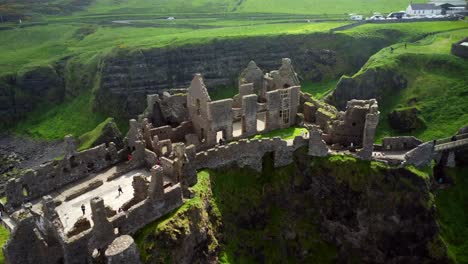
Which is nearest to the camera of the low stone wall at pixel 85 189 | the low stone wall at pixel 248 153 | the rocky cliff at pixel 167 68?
the low stone wall at pixel 85 189

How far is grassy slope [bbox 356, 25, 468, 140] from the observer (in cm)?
7700

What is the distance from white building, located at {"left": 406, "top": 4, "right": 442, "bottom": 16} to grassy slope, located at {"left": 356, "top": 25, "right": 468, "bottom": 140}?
5313 cm

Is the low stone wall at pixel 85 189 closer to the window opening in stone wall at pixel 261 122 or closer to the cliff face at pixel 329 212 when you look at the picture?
the cliff face at pixel 329 212

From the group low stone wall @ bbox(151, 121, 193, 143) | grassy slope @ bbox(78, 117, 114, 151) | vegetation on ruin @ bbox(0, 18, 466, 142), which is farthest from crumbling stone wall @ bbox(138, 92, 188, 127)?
vegetation on ruin @ bbox(0, 18, 466, 142)

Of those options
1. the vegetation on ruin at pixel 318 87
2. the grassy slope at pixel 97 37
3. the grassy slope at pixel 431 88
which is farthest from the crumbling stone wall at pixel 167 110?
the grassy slope at pixel 97 37

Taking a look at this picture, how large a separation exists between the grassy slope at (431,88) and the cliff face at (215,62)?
65.3 feet

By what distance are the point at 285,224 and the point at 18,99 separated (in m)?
102

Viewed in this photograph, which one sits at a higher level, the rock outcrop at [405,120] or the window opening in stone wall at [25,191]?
the window opening in stone wall at [25,191]

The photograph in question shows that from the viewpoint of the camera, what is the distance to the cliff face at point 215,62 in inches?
4648

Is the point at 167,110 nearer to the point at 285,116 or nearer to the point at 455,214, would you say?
the point at 285,116

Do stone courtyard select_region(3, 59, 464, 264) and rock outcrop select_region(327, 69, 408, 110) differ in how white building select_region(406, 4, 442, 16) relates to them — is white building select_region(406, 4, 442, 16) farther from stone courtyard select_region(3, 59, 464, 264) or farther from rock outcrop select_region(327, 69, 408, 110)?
stone courtyard select_region(3, 59, 464, 264)

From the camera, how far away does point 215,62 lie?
123 meters

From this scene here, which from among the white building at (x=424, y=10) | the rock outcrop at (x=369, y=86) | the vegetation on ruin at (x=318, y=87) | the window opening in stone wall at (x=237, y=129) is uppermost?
the white building at (x=424, y=10)

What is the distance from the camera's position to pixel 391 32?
12456 centimetres
